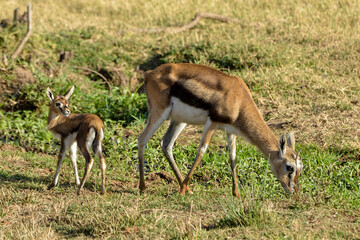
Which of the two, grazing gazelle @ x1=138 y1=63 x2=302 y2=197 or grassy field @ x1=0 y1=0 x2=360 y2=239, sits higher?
grazing gazelle @ x1=138 y1=63 x2=302 y2=197

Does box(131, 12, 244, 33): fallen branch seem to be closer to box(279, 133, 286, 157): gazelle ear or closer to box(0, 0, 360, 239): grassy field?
box(0, 0, 360, 239): grassy field

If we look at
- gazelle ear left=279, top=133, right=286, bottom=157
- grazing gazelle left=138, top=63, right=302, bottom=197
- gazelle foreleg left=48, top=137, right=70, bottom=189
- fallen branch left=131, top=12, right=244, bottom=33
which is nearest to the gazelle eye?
grazing gazelle left=138, top=63, right=302, bottom=197

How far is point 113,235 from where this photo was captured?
5.09 meters

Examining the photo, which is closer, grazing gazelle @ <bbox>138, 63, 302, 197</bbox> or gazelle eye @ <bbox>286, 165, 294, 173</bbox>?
gazelle eye @ <bbox>286, 165, 294, 173</bbox>

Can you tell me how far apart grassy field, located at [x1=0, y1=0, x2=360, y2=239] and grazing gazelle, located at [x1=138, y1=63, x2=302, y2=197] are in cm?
26

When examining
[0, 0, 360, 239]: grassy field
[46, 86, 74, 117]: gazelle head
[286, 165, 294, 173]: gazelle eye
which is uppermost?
[46, 86, 74, 117]: gazelle head

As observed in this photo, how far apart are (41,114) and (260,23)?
6.21 meters

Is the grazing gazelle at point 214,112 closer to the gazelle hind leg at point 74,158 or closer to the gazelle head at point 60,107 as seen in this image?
the gazelle hind leg at point 74,158

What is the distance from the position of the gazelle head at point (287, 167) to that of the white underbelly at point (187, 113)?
105 centimetres

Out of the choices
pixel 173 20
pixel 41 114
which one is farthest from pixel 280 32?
pixel 41 114

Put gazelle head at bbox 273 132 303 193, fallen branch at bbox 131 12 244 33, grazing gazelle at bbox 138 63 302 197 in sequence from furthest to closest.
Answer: fallen branch at bbox 131 12 244 33, grazing gazelle at bbox 138 63 302 197, gazelle head at bbox 273 132 303 193

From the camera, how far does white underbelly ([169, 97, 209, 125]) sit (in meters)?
6.61

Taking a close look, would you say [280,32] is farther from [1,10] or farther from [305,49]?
[1,10]

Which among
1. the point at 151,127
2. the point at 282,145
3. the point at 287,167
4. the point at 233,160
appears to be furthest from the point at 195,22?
the point at 287,167
